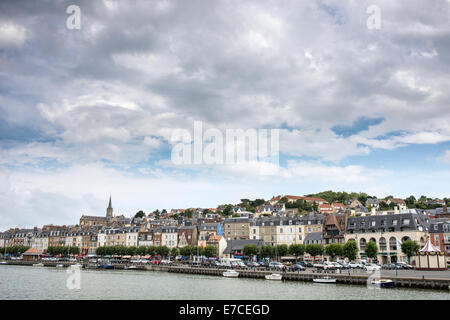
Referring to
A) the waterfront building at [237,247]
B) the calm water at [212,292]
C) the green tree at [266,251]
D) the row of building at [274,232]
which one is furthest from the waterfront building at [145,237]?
the calm water at [212,292]

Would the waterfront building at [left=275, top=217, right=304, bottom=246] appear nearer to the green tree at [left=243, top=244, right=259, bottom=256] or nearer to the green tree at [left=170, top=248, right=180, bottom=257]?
the green tree at [left=243, top=244, right=259, bottom=256]

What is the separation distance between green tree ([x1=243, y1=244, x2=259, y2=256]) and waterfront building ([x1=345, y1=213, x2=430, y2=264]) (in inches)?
918

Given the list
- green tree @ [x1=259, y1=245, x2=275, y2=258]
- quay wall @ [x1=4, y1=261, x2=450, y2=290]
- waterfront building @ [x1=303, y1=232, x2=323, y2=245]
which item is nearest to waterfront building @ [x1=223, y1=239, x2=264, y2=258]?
green tree @ [x1=259, y1=245, x2=275, y2=258]

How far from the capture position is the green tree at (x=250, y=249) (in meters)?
108

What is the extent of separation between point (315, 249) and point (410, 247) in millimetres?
21515

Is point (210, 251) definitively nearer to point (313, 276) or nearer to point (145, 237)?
point (145, 237)

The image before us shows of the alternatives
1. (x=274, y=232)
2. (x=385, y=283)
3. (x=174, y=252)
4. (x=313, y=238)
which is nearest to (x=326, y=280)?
(x=385, y=283)

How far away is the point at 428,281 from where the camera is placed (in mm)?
53531

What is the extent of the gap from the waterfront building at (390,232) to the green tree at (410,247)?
514cm

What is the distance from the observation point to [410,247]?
272 feet

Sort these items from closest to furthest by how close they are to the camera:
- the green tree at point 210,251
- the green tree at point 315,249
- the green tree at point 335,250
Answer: the green tree at point 335,250 → the green tree at point 315,249 → the green tree at point 210,251

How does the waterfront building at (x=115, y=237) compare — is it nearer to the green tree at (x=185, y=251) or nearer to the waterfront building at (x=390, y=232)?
the green tree at (x=185, y=251)
